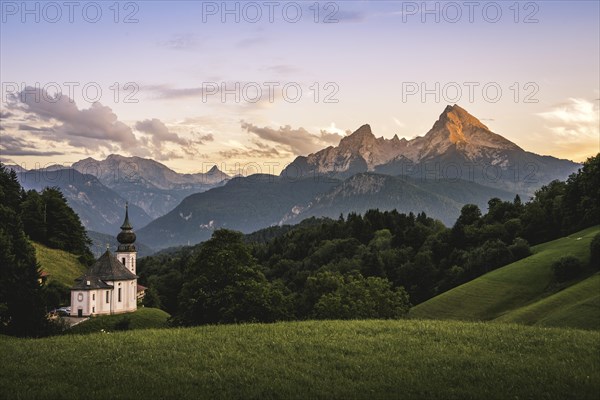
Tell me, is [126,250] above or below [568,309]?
above

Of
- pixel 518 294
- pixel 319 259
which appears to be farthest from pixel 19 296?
pixel 319 259

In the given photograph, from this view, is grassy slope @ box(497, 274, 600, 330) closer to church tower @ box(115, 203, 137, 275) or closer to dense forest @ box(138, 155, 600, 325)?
dense forest @ box(138, 155, 600, 325)

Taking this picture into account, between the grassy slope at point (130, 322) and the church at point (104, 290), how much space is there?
408 centimetres

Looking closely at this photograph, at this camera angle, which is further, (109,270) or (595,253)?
(109,270)

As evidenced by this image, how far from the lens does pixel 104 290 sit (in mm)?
97312

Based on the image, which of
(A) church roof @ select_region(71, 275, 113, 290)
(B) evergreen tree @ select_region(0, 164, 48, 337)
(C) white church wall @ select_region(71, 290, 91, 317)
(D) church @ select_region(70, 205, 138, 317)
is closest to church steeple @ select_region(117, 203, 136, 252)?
(D) church @ select_region(70, 205, 138, 317)

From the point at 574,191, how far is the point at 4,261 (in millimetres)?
84981

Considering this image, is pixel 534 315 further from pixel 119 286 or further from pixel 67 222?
pixel 67 222

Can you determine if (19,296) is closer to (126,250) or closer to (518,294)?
(518,294)

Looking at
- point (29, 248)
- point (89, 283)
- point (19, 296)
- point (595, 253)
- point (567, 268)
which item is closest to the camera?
point (19, 296)

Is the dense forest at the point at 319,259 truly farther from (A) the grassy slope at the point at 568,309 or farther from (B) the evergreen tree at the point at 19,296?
(A) the grassy slope at the point at 568,309

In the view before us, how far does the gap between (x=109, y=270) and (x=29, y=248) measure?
28018 millimetres

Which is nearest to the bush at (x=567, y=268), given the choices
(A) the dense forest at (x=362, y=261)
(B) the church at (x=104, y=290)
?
(A) the dense forest at (x=362, y=261)

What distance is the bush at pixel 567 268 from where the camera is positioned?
69312mm
